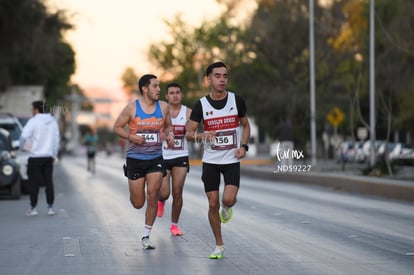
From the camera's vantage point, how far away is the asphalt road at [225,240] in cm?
938

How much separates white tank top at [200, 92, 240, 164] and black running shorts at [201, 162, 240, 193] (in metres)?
0.05

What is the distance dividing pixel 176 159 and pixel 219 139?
9.22ft

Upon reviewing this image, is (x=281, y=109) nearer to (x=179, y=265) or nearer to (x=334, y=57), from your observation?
(x=334, y=57)

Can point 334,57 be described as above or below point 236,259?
above

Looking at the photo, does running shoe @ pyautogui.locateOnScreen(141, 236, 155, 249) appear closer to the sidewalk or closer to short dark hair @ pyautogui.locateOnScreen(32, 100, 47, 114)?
short dark hair @ pyautogui.locateOnScreen(32, 100, 47, 114)

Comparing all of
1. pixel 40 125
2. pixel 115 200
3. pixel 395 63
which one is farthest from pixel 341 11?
pixel 40 125

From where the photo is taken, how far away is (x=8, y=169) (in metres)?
20.2

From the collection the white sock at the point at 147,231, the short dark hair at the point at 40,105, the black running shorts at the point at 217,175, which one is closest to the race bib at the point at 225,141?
the black running shorts at the point at 217,175

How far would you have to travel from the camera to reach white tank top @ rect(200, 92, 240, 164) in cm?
1027

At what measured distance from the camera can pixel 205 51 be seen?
70.2 metres

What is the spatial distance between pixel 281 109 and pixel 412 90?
30.2 feet

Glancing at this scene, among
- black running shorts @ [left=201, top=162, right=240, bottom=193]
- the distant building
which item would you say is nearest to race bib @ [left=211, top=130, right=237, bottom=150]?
black running shorts @ [left=201, top=162, right=240, bottom=193]

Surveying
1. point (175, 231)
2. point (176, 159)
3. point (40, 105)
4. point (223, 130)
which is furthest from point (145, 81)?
point (40, 105)

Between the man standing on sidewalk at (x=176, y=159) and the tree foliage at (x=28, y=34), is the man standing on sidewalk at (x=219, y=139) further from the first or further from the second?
the tree foliage at (x=28, y=34)
